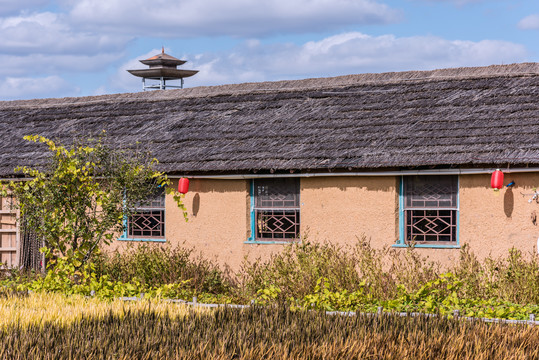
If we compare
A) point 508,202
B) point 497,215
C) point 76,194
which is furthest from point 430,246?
point 76,194

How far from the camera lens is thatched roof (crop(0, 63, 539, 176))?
13.2m

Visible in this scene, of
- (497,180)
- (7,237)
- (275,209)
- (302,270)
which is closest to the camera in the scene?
(497,180)

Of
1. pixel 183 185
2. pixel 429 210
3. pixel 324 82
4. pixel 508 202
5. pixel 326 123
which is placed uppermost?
pixel 324 82

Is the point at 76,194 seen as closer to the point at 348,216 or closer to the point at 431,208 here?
the point at 348,216

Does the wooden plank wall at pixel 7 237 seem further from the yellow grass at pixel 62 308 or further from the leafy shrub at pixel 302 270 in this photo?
the yellow grass at pixel 62 308

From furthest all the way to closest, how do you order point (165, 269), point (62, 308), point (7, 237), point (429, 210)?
point (7, 237) < point (165, 269) < point (429, 210) < point (62, 308)

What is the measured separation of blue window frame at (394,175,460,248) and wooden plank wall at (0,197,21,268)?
7.81 m

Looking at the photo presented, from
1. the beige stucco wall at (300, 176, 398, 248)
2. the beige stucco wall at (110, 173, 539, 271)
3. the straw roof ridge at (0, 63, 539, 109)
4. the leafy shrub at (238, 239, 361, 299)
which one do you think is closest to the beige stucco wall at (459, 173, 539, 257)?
the beige stucco wall at (110, 173, 539, 271)

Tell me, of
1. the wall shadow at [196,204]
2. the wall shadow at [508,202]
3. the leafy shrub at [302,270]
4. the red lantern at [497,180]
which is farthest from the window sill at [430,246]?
the wall shadow at [196,204]

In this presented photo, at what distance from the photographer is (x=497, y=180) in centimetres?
1216

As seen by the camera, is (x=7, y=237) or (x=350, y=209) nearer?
(x=350, y=209)

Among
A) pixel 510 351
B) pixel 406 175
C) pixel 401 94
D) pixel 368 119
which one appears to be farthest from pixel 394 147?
pixel 510 351

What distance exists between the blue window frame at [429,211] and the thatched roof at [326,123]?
427 mm

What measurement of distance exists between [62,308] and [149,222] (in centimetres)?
569
